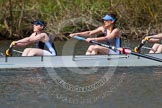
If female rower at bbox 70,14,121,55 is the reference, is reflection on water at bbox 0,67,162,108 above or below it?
below

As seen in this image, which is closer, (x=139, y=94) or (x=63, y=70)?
(x=139, y=94)

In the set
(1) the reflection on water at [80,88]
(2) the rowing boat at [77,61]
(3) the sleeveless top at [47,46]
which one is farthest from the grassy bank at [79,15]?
(1) the reflection on water at [80,88]

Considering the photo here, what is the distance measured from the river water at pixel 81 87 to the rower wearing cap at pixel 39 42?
47 centimetres

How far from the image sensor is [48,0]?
2541 centimetres

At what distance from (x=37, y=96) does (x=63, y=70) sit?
2991 mm

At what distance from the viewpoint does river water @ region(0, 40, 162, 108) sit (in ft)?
32.4

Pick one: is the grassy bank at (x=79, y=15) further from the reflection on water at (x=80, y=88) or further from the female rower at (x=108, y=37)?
the reflection on water at (x=80, y=88)

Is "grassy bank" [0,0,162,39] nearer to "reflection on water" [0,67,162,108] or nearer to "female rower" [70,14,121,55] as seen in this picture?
"female rower" [70,14,121,55]

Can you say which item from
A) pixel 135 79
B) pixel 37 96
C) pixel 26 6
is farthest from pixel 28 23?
pixel 37 96

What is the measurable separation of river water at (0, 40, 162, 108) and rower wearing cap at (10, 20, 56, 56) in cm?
47

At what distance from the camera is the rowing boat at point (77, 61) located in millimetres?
13031

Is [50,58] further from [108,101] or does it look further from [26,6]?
[26,6]

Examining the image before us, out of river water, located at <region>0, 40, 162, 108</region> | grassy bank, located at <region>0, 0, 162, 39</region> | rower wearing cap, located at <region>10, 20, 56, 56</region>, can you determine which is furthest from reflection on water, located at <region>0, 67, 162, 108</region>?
grassy bank, located at <region>0, 0, 162, 39</region>

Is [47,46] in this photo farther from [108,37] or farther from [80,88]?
[80,88]
